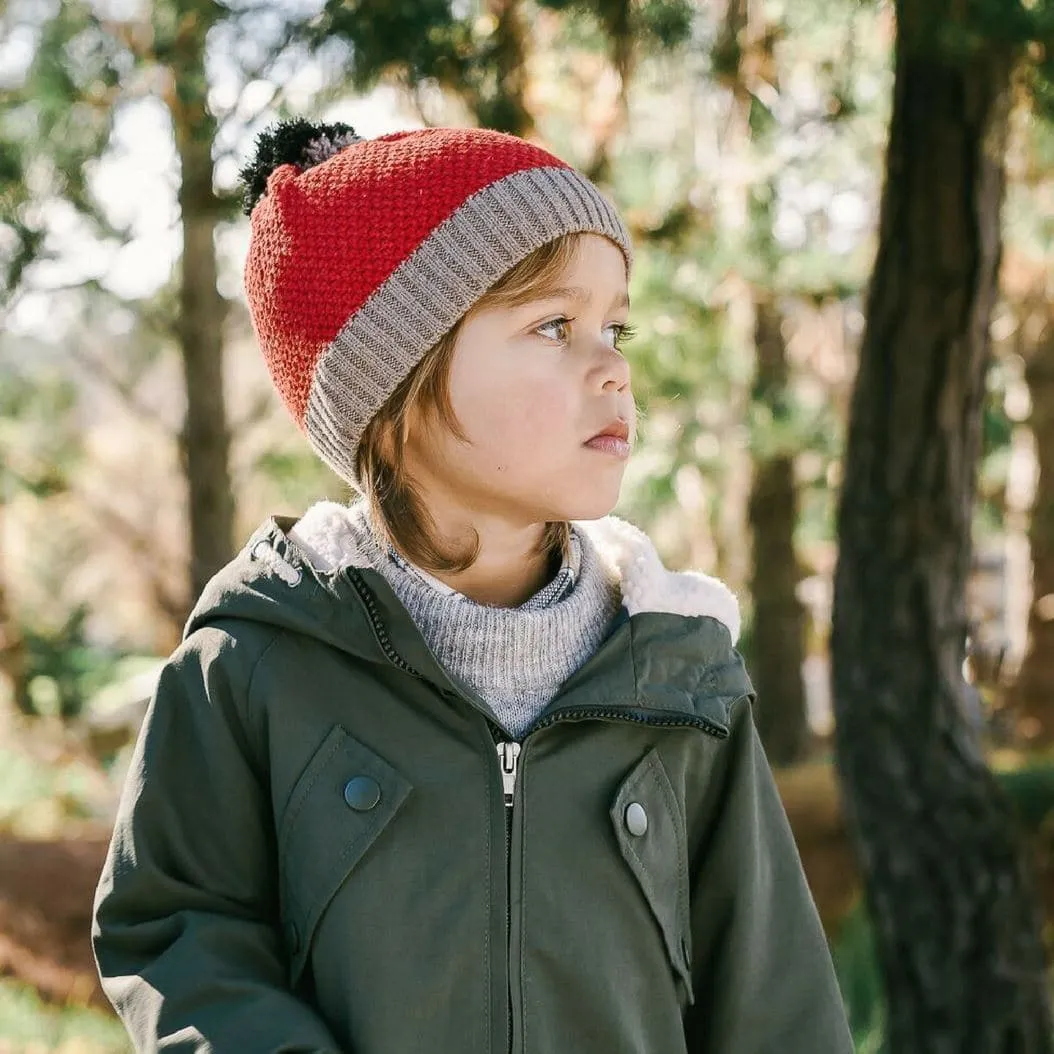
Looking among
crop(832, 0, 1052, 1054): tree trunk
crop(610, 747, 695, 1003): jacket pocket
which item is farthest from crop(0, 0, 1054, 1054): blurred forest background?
crop(610, 747, 695, 1003): jacket pocket

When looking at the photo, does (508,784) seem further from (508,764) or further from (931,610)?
(931,610)

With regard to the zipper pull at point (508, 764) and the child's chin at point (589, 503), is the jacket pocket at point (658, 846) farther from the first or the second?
the child's chin at point (589, 503)

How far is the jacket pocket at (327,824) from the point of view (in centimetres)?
134

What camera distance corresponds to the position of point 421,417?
4.95ft

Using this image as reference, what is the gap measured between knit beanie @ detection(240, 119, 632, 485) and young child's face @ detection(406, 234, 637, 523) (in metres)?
0.05

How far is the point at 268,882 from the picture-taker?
4.59 feet

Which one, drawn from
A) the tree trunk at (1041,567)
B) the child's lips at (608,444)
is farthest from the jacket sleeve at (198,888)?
the tree trunk at (1041,567)

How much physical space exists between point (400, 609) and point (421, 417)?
248mm

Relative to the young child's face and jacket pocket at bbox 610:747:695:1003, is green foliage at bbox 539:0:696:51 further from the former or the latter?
jacket pocket at bbox 610:747:695:1003

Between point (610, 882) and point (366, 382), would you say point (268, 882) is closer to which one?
point (610, 882)

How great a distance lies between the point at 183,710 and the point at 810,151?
16.9 feet

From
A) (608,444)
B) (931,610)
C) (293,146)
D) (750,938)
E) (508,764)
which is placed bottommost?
(750,938)

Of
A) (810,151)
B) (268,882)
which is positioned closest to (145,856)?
(268,882)

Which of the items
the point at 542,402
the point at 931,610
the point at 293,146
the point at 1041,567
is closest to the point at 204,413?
the point at 931,610
